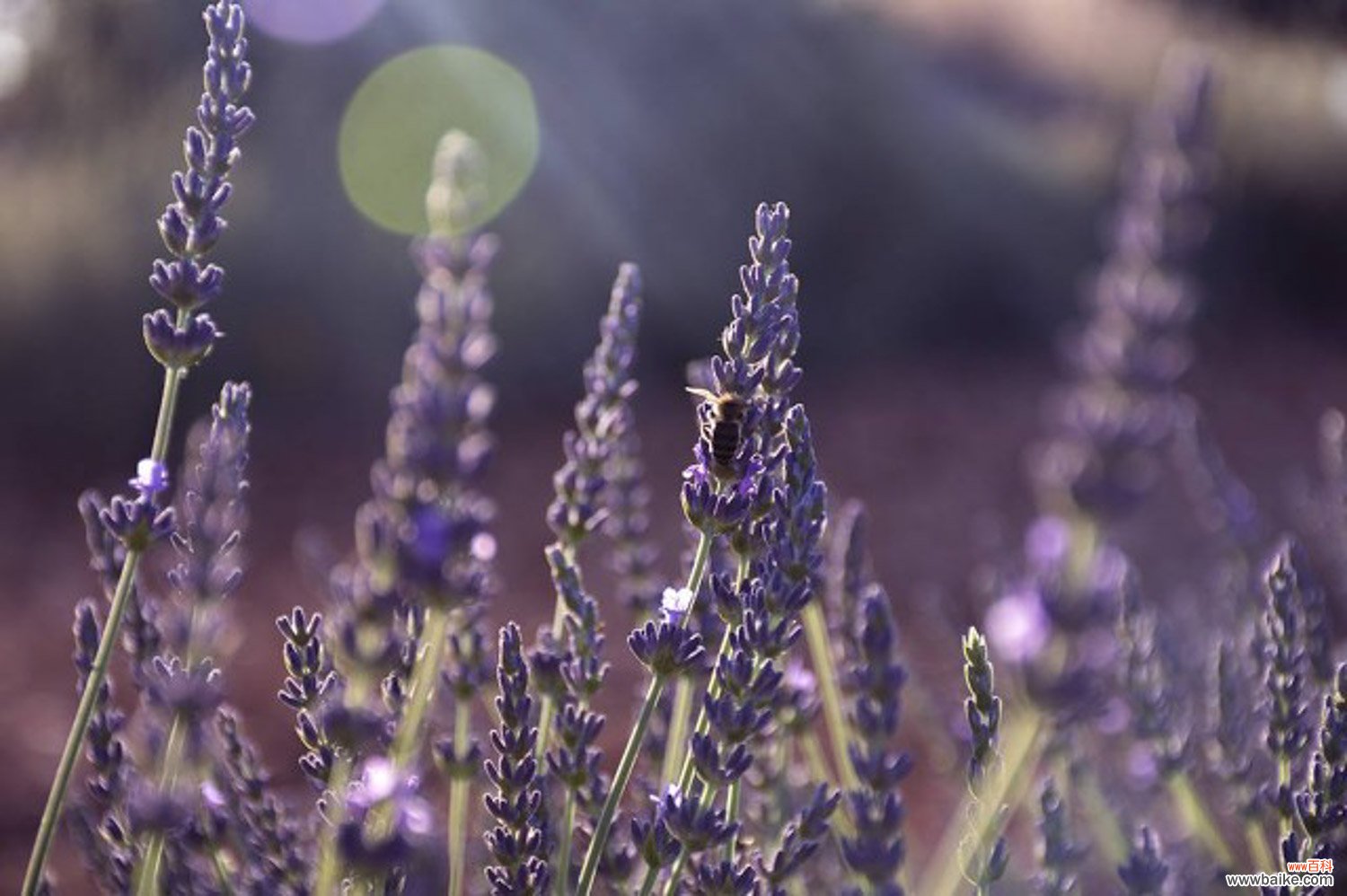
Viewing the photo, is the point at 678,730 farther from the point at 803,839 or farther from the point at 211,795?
the point at 211,795

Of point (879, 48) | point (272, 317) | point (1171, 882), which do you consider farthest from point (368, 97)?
point (1171, 882)

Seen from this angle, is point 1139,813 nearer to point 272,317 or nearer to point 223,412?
point 223,412

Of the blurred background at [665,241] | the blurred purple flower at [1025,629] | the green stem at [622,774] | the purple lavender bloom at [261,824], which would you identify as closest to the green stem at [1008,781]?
the blurred purple flower at [1025,629]

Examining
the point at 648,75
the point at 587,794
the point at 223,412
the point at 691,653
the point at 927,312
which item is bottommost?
the point at 587,794

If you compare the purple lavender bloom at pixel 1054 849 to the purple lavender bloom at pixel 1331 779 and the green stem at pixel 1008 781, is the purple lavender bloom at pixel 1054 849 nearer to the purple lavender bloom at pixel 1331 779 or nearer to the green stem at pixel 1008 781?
the green stem at pixel 1008 781

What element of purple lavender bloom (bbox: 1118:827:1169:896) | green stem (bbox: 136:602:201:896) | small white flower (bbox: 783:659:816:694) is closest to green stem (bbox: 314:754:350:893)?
green stem (bbox: 136:602:201:896)

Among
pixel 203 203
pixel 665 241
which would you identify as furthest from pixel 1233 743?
pixel 665 241
